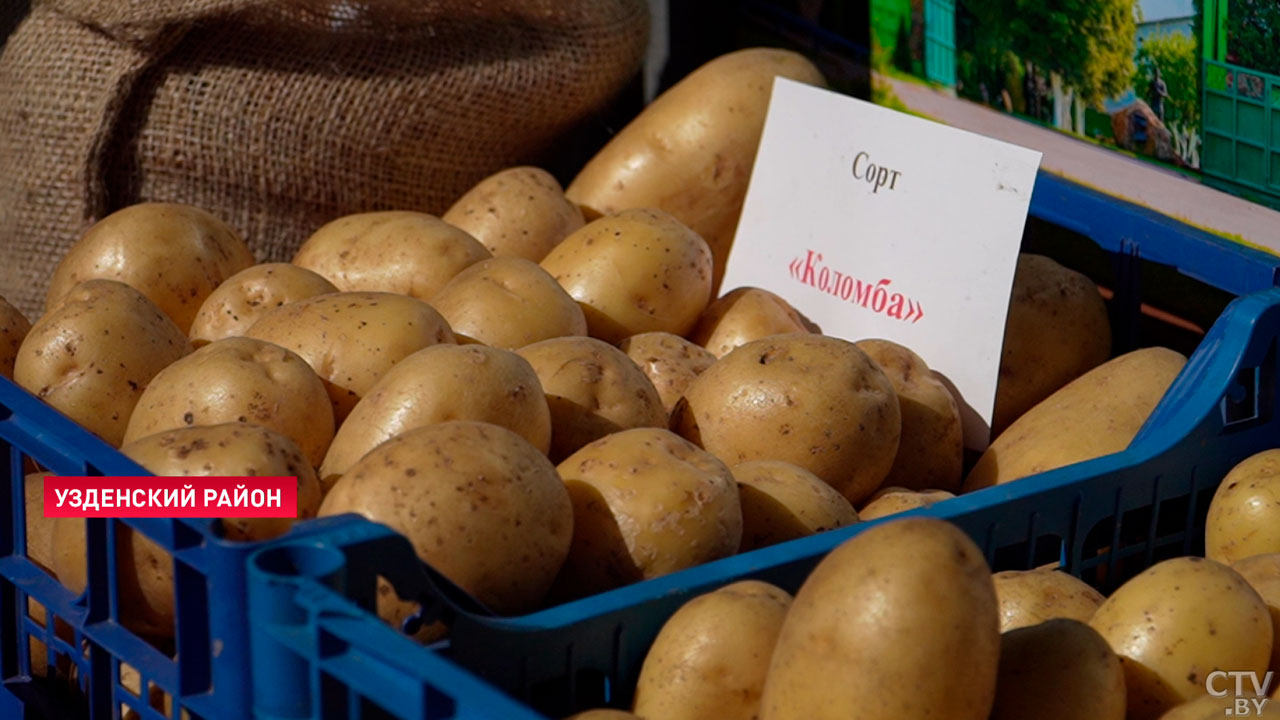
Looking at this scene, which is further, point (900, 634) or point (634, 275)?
point (634, 275)

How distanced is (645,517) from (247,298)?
756mm

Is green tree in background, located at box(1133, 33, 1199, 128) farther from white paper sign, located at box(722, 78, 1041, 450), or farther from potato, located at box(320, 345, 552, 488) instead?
potato, located at box(320, 345, 552, 488)

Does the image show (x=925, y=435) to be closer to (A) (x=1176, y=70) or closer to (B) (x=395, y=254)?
(A) (x=1176, y=70)

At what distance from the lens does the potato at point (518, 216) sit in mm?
2039

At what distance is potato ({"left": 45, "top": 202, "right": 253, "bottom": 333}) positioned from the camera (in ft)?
5.96

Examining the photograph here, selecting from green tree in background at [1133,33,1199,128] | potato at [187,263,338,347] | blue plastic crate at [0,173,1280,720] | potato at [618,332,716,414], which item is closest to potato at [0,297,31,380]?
potato at [187,263,338,347]

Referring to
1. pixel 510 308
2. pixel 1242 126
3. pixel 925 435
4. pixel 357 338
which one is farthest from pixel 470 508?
pixel 1242 126

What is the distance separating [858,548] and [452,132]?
1.48m

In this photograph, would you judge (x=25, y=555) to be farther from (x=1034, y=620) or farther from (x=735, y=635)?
(x=1034, y=620)

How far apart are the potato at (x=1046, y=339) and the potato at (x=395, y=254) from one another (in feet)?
2.42

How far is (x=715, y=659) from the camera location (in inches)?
39.8

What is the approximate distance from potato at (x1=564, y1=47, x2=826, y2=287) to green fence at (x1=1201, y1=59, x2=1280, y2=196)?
71 cm

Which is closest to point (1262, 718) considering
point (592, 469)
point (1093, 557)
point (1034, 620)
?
point (1034, 620)

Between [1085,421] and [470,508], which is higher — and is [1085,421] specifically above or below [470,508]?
below
